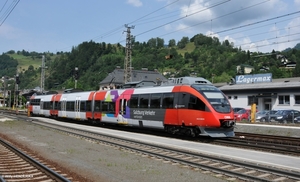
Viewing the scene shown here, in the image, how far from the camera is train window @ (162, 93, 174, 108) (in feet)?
64.9

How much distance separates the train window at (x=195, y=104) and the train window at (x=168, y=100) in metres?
1.58

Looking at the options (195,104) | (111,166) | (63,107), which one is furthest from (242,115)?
(111,166)

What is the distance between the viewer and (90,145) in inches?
637

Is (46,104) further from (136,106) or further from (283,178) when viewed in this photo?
(283,178)

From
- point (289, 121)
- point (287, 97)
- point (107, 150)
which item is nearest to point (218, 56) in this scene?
point (287, 97)

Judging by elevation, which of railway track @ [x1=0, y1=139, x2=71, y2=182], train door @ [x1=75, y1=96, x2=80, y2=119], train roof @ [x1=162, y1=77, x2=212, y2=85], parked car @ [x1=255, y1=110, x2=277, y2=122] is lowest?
railway track @ [x1=0, y1=139, x2=71, y2=182]

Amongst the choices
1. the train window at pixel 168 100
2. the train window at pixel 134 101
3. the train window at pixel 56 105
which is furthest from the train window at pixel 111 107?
the train window at pixel 56 105

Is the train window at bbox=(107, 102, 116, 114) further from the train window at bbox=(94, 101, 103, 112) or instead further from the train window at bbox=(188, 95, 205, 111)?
the train window at bbox=(188, 95, 205, 111)

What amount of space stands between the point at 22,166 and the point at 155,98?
11460 mm

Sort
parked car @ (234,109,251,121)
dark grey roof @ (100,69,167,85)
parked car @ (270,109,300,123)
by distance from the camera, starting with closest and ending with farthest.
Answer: parked car @ (270,109,300,123)
parked car @ (234,109,251,121)
dark grey roof @ (100,69,167,85)

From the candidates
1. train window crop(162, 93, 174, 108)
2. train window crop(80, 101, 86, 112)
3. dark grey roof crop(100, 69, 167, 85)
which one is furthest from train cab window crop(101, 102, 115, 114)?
dark grey roof crop(100, 69, 167, 85)

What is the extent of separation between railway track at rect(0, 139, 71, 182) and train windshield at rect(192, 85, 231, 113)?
31.6 ft

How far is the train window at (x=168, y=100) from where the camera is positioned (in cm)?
1977

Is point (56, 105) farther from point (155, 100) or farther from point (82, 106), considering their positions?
point (155, 100)
